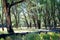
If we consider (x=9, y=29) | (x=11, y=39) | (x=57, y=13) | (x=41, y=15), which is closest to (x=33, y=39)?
(x=11, y=39)

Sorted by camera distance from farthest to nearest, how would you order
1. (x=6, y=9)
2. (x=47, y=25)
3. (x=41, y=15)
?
(x=47, y=25)
(x=41, y=15)
(x=6, y=9)

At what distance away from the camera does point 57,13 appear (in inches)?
1649

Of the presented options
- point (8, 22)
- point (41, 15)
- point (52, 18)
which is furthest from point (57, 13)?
point (8, 22)

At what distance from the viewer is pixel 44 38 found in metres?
15.2

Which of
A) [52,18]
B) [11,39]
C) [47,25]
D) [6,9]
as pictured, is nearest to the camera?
[11,39]

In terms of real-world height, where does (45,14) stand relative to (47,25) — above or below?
above

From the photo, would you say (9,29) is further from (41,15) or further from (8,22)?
(41,15)

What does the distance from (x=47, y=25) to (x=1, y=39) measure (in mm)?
32668

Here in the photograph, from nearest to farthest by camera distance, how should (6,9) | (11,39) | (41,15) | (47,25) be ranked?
(11,39) < (6,9) < (41,15) < (47,25)

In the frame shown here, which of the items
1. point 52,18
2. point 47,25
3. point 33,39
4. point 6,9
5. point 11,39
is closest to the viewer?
point 33,39

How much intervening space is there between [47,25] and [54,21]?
14.5 ft

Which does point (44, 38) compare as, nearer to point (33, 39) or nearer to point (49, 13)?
point (33, 39)

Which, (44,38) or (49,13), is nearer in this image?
(44,38)

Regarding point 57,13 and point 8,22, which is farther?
point 57,13
